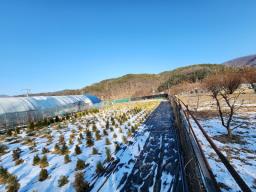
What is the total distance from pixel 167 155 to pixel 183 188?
2179 mm

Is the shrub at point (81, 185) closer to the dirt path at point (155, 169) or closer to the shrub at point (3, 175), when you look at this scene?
the dirt path at point (155, 169)

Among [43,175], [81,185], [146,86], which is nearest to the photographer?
[81,185]

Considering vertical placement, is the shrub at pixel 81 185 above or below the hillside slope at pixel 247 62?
below

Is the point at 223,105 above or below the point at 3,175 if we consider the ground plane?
below

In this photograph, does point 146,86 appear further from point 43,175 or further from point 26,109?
point 43,175

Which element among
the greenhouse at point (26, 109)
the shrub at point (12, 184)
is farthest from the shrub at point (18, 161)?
the greenhouse at point (26, 109)

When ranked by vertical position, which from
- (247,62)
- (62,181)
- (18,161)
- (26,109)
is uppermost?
(247,62)

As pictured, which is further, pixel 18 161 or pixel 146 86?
pixel 146 86

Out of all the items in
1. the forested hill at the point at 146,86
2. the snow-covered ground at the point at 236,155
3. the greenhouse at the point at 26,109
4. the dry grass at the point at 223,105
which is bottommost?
the snow-covered ground at the point at 236,155

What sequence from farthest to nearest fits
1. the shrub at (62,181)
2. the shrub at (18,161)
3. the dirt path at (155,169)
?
the shrub at (18,161) → the shrub at (62,181) → the dirt path at (155,169)

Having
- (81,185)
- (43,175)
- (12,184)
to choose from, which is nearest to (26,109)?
(43,175)

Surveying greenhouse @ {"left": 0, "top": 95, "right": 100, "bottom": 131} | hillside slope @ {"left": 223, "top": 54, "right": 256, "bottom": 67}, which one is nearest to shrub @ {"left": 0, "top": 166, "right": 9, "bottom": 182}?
greenhouse @ {"left": 0, "top": 95, "right": 100, "bottom": 131}

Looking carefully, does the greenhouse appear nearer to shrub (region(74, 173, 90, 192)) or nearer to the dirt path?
shrub (region(74, 173, 90, 192))

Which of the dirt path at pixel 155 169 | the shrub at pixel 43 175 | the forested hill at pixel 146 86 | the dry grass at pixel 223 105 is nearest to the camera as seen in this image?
the dirt path at pixel 155 169
